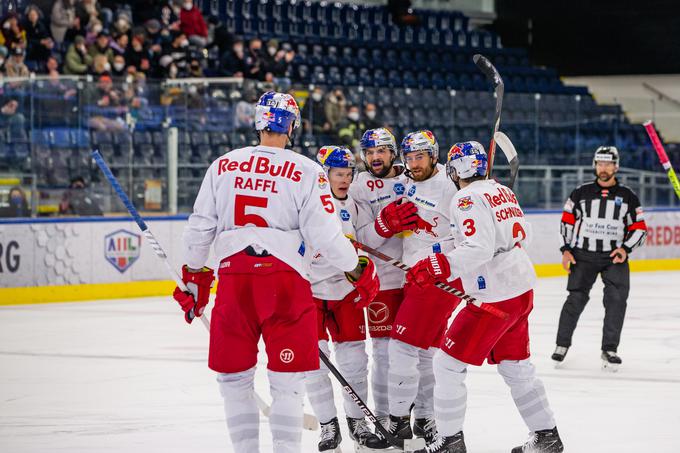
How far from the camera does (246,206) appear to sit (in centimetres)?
397

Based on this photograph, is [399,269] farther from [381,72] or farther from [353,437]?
[381,72]

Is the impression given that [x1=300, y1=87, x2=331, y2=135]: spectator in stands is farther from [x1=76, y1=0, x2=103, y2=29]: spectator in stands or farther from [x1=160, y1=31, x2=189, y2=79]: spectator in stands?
[x1=76, y1=0, x2=103, y2=29]: spectator in stands

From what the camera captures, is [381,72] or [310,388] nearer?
[310,388]

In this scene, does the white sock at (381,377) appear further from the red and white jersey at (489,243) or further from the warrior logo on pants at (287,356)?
the warrior logo on pants at (287,356)

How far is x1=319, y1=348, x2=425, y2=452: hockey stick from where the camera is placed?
4.58 m

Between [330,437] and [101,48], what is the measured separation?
8461 millimetres

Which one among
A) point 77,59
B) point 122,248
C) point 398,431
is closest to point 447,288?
point 398,431

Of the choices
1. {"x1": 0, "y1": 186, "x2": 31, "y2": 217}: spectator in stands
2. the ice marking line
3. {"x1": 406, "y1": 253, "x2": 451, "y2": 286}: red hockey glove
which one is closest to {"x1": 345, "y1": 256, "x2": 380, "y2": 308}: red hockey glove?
{"x1": 406, "y1": 253, "x2": 451, "y2": 286}: red hockey glove

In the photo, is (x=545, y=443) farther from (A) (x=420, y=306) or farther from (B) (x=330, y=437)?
(B) (x=330, y=437)

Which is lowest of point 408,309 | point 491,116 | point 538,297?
point 538,297

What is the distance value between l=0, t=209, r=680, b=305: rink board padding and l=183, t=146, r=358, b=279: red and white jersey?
6.53 meters

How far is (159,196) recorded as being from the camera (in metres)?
11.1

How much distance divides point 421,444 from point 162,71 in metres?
8.75

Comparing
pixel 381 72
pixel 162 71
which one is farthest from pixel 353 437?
pixel 381 72
